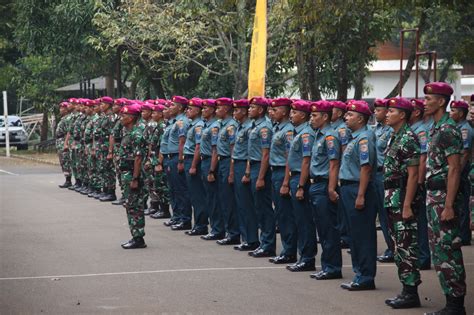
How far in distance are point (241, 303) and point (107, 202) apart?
1217cm

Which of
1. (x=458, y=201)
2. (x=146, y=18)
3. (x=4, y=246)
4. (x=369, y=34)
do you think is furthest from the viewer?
(x=146, y=18)

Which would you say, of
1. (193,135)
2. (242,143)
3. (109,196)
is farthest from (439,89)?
(109,196)

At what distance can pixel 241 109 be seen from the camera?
1459 centimetres

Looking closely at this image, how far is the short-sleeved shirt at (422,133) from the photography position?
12.8 m

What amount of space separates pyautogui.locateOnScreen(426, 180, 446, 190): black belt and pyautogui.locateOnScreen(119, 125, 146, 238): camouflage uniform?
18.7 ft

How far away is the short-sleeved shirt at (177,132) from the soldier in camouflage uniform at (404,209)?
7491mm

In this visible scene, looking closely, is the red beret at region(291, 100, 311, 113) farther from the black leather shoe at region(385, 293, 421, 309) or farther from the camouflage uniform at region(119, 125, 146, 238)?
the black leather shoe at region(385, 293, 421, 309)

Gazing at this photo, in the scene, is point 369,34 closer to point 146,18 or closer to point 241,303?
point 146,18

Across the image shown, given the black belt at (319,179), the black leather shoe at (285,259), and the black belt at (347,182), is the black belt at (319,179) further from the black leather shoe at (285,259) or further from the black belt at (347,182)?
the black leather shoe at (285,259)

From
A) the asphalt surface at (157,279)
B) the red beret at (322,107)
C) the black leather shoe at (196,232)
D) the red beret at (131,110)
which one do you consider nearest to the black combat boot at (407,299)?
the asphalt surface at (157,279)

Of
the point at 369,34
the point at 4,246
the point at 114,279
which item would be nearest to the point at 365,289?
the point at 114,279

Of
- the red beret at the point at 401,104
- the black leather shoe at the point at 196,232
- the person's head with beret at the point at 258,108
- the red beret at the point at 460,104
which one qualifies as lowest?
the black leather shoe at the point at 196,232

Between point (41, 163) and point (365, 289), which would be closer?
point (365, 289)

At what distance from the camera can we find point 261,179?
1367cm
